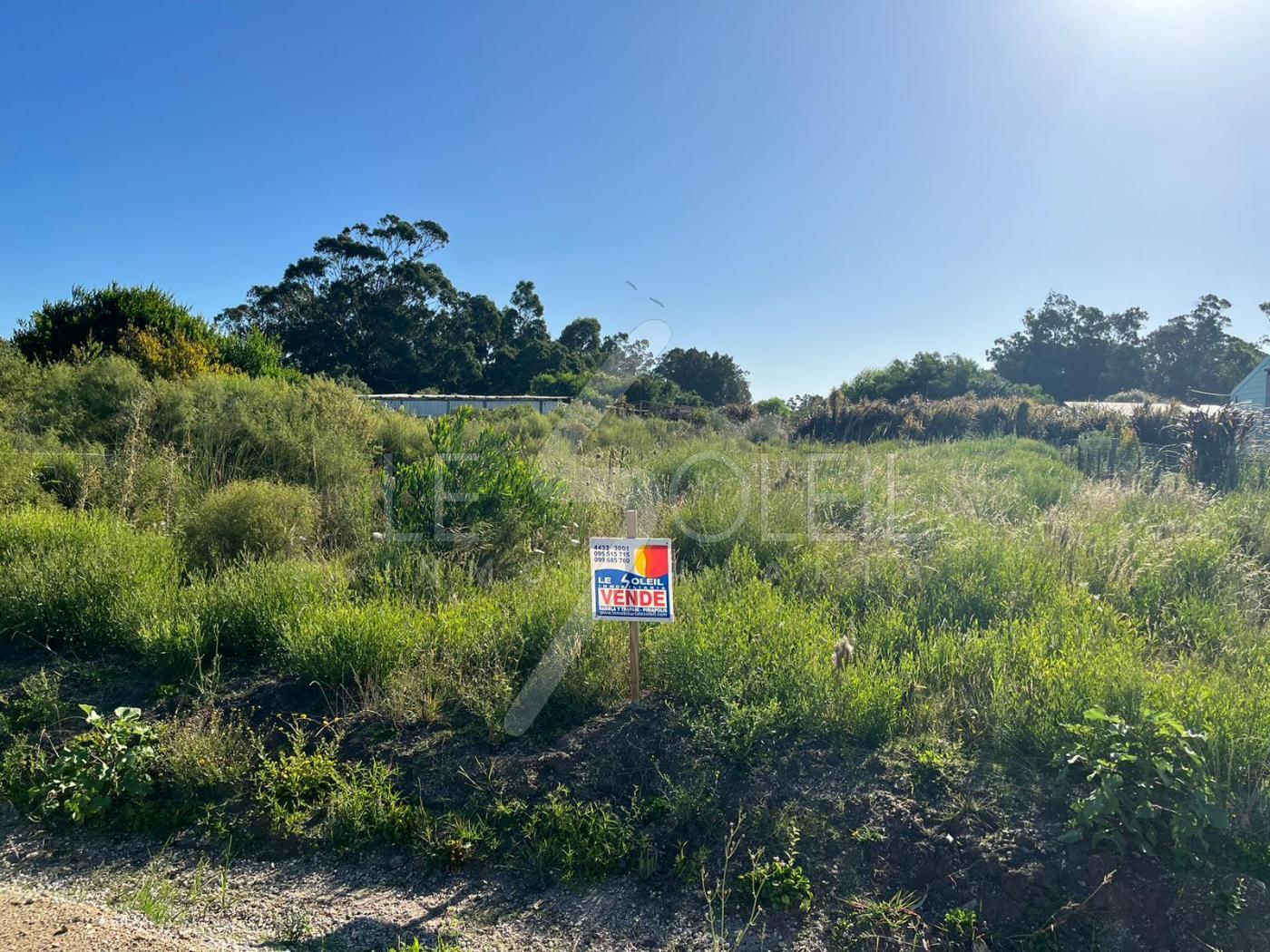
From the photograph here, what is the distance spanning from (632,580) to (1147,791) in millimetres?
2351

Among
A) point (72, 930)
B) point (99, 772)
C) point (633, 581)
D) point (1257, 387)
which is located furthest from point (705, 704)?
point (1257, 387)

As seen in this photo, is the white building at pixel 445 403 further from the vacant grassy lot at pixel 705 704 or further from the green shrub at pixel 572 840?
the green shrub at pixel 572 840

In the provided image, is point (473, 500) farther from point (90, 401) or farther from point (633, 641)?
point (90, 401)

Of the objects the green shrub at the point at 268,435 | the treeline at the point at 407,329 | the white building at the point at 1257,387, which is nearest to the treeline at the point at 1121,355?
the white building at the point at 1257,387

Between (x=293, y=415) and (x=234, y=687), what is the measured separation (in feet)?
23.6

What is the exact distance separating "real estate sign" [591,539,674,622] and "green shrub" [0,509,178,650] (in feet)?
9.09

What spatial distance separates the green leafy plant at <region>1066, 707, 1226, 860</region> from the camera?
2.73 m

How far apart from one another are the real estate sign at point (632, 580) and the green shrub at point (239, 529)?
11.4 feet

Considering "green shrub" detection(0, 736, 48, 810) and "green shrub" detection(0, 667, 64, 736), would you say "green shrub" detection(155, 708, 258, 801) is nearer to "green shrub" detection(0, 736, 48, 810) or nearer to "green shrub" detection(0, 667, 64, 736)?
"green shrub" detection(0, 736, 48, 810)

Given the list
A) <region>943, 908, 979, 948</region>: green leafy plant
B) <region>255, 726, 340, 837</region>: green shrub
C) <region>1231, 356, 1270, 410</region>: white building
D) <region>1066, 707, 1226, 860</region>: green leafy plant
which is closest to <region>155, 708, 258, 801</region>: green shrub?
<region>255, 726, 340, 837</region>: green shrub

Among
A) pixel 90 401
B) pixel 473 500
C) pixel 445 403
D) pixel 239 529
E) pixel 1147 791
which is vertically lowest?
pixel 1147 791

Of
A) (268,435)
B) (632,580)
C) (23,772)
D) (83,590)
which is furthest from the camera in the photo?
(268,435)

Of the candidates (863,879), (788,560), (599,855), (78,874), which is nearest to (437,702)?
→ (599,855)

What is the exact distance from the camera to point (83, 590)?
16.4ft
